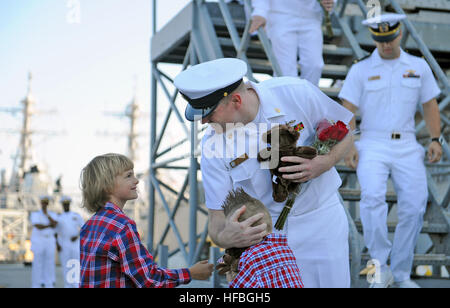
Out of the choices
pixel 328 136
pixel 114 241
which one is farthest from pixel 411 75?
pixel 114 241

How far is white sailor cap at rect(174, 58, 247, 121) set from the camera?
97.9 inches

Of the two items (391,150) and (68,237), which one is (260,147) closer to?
(391,150)

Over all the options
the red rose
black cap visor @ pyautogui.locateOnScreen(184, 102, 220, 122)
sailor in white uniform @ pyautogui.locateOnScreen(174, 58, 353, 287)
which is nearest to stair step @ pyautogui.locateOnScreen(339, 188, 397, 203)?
sailor in white uniform @ pyautogui.locateOnScreen(174, 58, 353, 287)

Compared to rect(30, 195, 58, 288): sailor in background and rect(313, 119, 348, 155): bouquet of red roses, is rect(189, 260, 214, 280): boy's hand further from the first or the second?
rect(30, 195, 58, 288): sailor in background

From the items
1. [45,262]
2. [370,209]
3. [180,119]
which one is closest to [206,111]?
[370,209]

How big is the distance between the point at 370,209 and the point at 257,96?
2358 millimetres

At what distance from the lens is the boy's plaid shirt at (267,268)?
7.29 feet

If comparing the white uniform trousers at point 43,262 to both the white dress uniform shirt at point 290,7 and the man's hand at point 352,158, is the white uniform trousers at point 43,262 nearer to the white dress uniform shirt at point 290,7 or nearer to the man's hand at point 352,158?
the white dress uniform shirt at point 290,7

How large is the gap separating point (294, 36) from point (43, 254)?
20.6ft

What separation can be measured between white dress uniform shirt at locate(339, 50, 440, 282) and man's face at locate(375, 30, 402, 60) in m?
0.05

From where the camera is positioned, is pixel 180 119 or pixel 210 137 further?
pixel 180 119

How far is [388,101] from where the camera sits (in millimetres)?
4945
